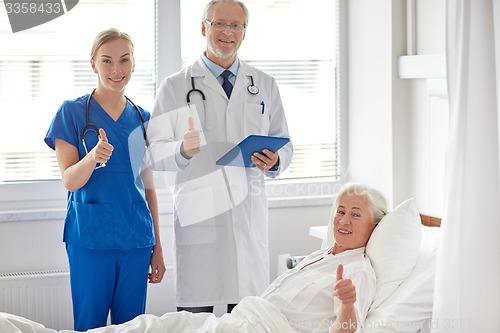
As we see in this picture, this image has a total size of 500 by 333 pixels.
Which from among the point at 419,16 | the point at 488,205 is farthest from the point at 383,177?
the point at 488,205

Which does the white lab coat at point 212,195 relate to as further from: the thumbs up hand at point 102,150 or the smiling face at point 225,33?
the thumbs up hand at point 102,150

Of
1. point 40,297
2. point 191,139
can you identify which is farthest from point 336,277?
point 40,297

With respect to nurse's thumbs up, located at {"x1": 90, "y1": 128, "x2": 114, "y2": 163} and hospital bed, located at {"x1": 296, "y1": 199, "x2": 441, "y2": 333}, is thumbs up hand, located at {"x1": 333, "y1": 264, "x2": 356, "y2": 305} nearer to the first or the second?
hospital bed, located at {"x1": 296, "y1": 199, "x2": 441, "y2": 333}

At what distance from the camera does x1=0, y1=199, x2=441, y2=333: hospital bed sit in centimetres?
235

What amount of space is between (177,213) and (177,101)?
0.42 metres

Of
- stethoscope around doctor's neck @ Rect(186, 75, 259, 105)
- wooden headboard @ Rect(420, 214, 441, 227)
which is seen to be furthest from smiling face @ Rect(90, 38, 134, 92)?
wooden headboard @ Rect(420, 214, 441, 227)

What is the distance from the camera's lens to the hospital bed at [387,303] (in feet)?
7.71

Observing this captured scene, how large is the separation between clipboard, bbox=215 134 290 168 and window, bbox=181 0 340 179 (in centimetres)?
121

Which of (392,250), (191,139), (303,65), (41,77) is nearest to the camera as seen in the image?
(392,250)

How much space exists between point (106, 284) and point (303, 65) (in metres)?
1.69

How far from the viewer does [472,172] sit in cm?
191

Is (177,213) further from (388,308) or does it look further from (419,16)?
(419,16)

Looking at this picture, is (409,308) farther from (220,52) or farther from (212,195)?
(220,52)

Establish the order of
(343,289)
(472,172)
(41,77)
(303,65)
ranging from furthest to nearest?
(303,65)
(41,77)
(343,289)
(472,172)
